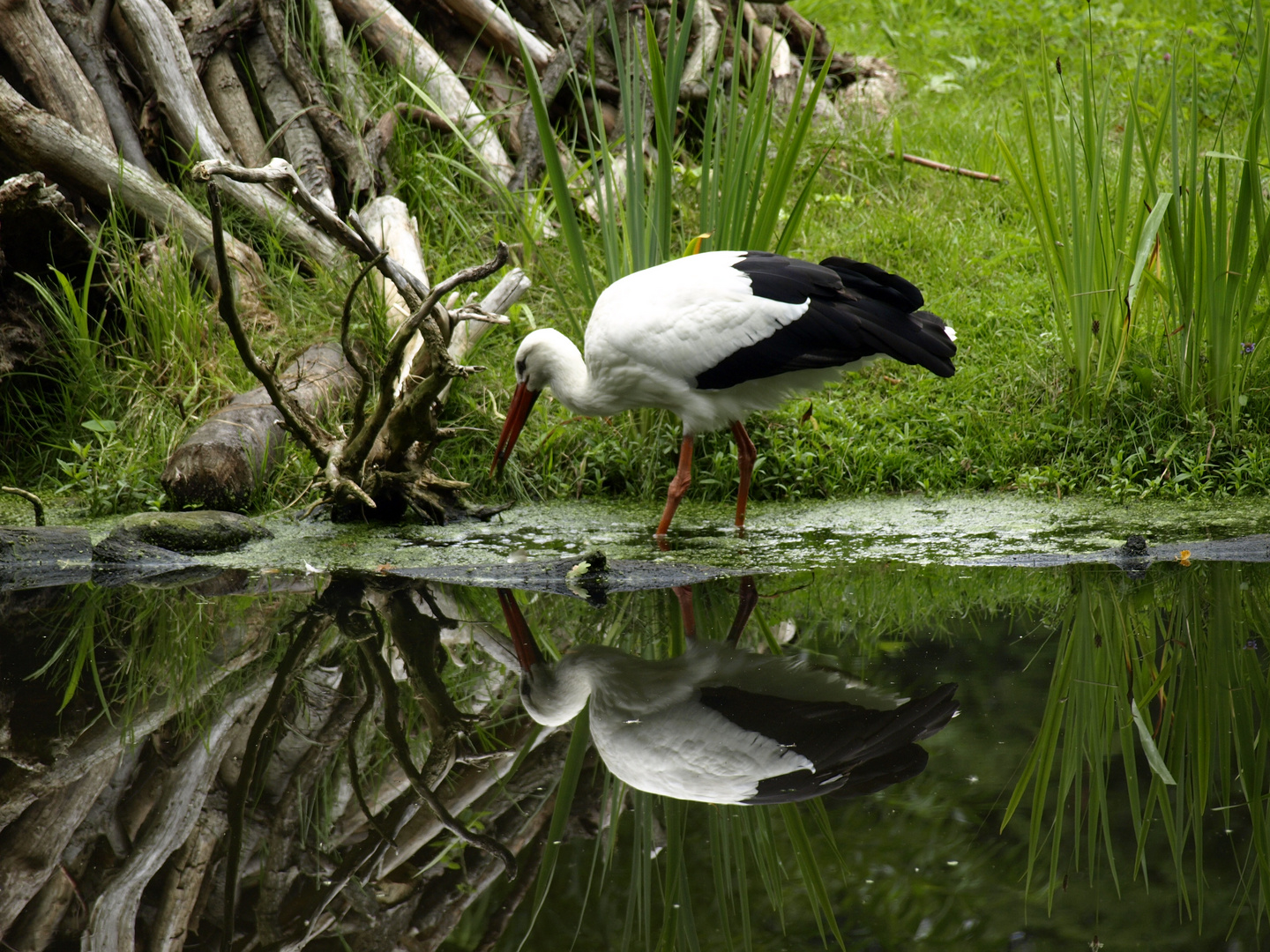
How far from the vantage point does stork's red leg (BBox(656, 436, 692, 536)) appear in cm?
453

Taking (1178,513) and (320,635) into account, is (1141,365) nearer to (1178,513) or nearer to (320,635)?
(1178,513)

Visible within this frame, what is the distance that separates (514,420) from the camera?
4.98 meters

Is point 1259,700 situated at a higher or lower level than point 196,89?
lower

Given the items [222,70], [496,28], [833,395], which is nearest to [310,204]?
[833,395]

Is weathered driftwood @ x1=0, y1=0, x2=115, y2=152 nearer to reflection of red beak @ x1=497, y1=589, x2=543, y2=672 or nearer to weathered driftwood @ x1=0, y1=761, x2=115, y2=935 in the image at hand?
reflection of red beak @ x1=497, y1=589, x2=543, y2=672

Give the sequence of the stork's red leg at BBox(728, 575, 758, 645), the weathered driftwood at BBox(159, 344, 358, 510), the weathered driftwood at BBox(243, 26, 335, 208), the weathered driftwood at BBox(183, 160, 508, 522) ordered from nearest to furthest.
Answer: the stork's red leg at BBox(728, 575, 758, 645), the weathered driftwood at BBox(183, 160, 508, 522), the weathered driftwood at BBox(159, 344, 358, 510), the weathered driftwood at BBox(243, 26, 335, 208)

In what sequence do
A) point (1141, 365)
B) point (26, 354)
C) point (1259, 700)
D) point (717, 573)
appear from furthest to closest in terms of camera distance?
1. point (26, 354)
2. point (1141, 365)
3. point (717, 573)
4. point (1259, 700)

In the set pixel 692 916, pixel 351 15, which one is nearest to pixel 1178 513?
pixel 692 916

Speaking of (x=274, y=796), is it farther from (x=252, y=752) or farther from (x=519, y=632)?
(x=519, y=632)

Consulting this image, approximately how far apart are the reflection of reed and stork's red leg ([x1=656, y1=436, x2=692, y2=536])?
1254 millimetres

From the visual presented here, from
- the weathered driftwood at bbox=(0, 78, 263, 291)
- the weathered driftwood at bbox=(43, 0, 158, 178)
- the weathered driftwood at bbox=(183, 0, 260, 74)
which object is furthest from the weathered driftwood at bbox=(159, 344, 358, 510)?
the weathered driftwood at bbox=(183, 0, 260, 74)

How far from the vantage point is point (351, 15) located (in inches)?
294

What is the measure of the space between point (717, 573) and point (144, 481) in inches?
108

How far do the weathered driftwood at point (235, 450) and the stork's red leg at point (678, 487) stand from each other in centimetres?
156
